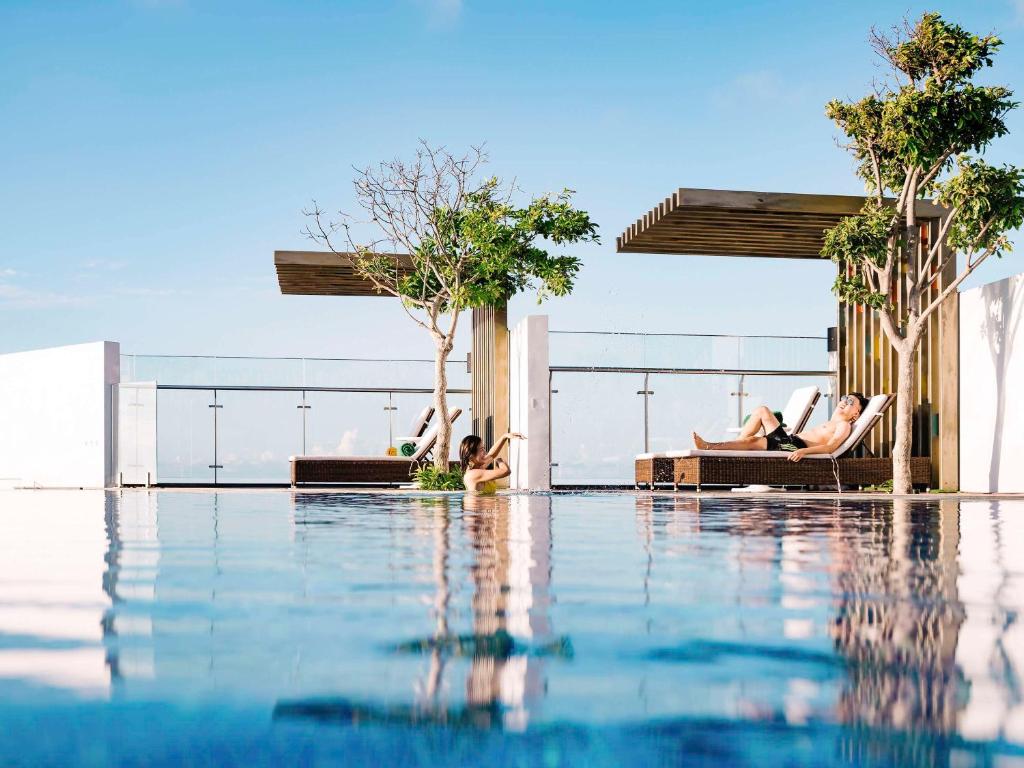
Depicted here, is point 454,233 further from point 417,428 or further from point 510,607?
point 510,607

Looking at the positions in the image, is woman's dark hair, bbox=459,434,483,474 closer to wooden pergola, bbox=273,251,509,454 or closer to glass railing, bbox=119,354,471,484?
wooden pergola, bbox=273,251,509,454

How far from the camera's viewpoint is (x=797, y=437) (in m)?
13.1

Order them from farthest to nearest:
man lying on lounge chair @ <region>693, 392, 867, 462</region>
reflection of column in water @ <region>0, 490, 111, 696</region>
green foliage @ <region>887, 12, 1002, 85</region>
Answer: man lying on lounge chair @ <region>693, 392, 867, 462</region> < green foliage @ <region>887, 12, 1002, 85</region> < reflection of column in water @ <region>0, 490, 111, 696</region>

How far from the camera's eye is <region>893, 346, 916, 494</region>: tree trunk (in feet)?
40.3

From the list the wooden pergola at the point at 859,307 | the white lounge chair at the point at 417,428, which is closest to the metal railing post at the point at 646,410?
the wooden pergola at the point at 859,307

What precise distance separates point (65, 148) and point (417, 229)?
1324 centimetres

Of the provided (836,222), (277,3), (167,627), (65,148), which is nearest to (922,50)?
(836,222)

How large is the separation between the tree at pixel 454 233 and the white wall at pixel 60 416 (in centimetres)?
608

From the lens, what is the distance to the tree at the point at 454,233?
14.5m

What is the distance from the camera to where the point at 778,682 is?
1586 mm

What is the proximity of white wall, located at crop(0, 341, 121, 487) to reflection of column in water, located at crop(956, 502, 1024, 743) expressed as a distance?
55.1ft

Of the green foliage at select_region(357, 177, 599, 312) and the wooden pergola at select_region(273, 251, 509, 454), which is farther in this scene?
the wooden pergola at select_region(273, 251, 509, 454)

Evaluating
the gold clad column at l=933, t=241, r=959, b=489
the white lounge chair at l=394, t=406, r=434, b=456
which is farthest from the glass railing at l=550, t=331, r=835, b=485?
the gold clad column at l=933, t=241, r=959, b=489

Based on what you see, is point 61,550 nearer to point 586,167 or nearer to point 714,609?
point 714,609
